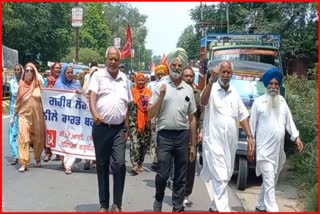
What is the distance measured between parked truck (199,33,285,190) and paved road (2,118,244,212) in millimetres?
612

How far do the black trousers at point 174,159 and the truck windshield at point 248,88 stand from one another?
352 cm

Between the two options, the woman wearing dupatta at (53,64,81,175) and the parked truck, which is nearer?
the parked truck

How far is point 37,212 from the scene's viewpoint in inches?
257

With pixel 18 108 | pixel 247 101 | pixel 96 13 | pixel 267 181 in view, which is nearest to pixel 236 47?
pixel 247 101

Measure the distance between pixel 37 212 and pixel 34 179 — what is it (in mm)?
2083

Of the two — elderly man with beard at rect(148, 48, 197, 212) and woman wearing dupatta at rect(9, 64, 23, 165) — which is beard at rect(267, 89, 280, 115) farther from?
woman wearing dupatta at rect(9, 64, 23, 165)

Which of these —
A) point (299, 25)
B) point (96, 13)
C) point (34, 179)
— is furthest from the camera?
point (96, 13)

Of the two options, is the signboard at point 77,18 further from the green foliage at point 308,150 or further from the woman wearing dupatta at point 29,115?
the green foliage at point 308,150

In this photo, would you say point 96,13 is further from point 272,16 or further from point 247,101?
point 247,101

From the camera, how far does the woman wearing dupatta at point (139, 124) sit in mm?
9461

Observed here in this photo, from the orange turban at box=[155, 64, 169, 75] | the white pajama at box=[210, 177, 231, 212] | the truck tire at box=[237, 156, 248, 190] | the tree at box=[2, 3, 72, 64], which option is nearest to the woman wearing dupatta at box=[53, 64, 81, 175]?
the orange turban at box=[155, 64, 169, 75]

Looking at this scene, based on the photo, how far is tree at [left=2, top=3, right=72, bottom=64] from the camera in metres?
35.4

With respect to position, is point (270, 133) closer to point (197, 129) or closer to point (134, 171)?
point (197, 129)

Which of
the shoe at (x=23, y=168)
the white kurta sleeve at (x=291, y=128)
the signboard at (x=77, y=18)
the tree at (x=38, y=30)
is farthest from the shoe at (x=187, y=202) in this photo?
the tree at (x=38, y=30)
